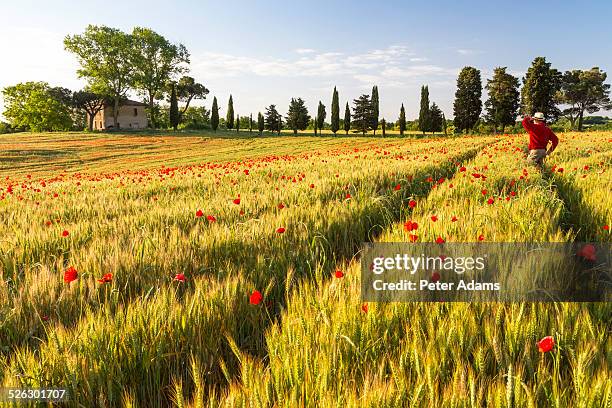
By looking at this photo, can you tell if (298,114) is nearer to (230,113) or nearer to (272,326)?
(230,113)

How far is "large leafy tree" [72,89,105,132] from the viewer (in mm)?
Result: 73500

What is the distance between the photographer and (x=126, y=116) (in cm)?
7925

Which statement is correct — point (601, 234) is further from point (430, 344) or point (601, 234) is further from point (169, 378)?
point (169, 378)

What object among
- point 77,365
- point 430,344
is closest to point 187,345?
point 77,365

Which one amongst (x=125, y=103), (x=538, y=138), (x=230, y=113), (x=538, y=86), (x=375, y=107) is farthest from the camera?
(x=230, y=113)

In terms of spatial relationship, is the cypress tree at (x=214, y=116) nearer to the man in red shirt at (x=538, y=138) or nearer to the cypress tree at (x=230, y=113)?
the cypress tree at (x=230, y=113)

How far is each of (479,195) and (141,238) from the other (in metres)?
4.29

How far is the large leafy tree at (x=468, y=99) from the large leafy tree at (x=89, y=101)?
2730 inches

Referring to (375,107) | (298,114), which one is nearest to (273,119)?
(298,114)

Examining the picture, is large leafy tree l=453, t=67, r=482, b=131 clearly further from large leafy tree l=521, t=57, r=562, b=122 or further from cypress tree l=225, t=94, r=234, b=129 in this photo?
cypress tree l=225, t=94, r=234, b=129

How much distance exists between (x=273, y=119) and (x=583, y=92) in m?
60.3

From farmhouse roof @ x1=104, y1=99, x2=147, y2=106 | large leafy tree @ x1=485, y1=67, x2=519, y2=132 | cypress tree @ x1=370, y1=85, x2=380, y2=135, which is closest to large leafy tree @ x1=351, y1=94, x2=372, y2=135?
cypress tree @ x1=370, y1=85, x2=380, y2=135

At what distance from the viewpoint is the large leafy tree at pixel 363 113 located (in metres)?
75.9

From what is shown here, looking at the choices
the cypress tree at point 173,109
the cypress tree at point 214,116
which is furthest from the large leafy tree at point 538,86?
the cypress tree at point 173,109
